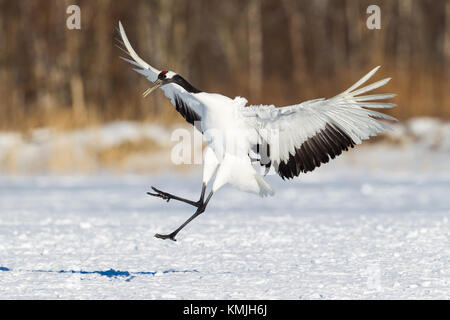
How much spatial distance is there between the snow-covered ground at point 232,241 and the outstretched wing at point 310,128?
0.71m

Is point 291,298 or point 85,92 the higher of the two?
A: point 85,92

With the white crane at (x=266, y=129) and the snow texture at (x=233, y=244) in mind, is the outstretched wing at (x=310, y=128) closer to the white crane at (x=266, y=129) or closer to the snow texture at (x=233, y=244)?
the white crane at (x=266, y=129)

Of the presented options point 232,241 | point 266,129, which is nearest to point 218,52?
point 232,241

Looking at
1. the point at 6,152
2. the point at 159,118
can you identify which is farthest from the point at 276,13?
the point at 6,152

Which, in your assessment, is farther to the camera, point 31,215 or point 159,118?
point 159,118

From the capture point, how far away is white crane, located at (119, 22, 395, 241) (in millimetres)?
4891

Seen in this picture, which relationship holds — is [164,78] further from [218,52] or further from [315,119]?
[218,52]

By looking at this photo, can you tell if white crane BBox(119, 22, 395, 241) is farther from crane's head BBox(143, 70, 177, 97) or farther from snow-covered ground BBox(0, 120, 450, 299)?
snow-covered ground BBox(0, 120, 450, 299)

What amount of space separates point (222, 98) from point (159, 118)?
901 centimetres

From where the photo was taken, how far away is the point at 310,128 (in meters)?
5.05

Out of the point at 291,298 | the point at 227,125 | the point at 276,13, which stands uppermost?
the point at 276,13

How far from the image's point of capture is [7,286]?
470 centimetres

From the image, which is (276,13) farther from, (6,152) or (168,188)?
(168,188)

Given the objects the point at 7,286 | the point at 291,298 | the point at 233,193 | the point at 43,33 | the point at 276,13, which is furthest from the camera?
the point at 276,13
